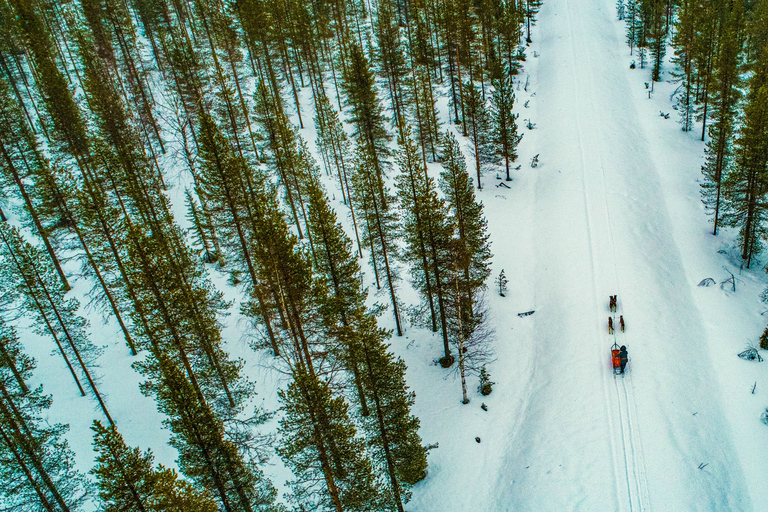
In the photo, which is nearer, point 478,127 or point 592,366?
point 592,366

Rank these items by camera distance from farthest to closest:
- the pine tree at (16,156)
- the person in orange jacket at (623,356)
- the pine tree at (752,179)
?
the pine tree at (16,156)
the pine tree at (752,179)
the person in orange jacket at (623,356)

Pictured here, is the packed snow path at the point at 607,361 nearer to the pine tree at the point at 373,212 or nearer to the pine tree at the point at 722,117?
the pine tree at the point at 722,117

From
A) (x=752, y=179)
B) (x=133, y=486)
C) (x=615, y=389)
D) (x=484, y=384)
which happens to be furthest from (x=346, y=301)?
(x=752, y=179)

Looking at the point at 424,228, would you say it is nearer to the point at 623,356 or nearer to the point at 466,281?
the point at 466,281

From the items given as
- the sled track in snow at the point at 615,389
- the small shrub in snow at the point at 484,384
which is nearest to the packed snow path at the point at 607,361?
the sled track in snow at the point at 615,389

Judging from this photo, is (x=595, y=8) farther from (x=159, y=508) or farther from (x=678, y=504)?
(x=159, y=508)

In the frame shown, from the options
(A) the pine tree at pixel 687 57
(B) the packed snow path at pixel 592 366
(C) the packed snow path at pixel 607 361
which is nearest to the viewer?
(C) the packed snow path at pixel 607 361
